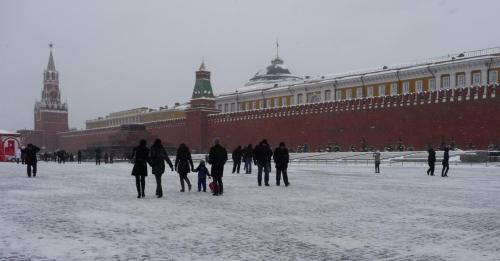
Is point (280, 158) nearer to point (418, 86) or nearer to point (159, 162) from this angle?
point (159, 162)

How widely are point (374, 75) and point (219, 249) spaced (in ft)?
135

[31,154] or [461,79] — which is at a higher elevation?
[461,79]

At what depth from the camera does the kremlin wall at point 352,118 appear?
32.5m

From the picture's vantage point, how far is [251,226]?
6.54 meters

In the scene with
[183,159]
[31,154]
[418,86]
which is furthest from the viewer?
[418,86]

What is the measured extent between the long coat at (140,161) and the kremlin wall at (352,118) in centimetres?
2570

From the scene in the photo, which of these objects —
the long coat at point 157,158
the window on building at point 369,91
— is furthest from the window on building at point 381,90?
the long coat at point 157,158

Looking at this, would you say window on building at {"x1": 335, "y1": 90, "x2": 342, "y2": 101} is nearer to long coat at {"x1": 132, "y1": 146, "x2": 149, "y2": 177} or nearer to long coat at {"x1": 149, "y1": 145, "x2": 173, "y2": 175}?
long coat at {"x1": 149, "y1": 145, "x2": 173, "y2": 175}

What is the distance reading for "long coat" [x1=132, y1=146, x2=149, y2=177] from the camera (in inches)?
391

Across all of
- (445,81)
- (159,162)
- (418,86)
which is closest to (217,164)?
(159,162)

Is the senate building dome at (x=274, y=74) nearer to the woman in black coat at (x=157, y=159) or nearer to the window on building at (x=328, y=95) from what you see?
the window on building at (x=328, y=95)

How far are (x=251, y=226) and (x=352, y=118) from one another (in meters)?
34.0

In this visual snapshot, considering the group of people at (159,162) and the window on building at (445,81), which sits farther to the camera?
the window on building at (445,81)

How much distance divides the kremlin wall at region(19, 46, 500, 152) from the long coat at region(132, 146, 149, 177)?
25.7 metres
